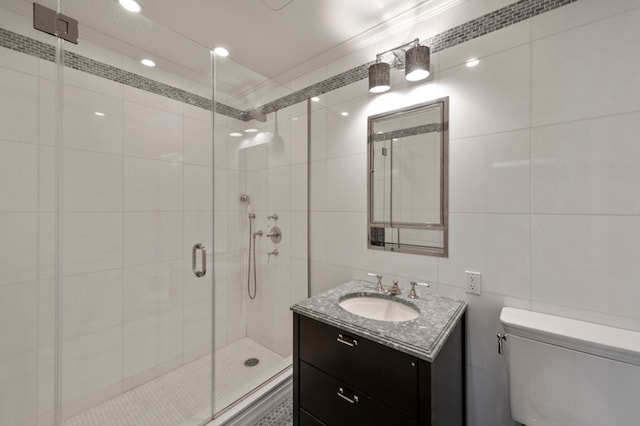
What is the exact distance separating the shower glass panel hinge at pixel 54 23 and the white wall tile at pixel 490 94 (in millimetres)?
2074

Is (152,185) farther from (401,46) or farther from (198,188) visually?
(401,46)

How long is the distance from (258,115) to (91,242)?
1552 mm

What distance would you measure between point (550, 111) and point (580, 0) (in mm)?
454

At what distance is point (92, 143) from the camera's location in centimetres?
164

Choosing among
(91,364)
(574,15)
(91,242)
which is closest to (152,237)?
(91,242)

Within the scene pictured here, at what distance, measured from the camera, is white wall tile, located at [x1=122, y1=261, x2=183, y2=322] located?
6.04ft

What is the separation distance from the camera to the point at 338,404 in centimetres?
113

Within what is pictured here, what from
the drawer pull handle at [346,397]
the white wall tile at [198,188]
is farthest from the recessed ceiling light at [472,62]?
the white wall tile at [198,188]

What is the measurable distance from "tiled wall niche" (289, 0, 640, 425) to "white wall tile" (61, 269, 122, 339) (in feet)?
6.42

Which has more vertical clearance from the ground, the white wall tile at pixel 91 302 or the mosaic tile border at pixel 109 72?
the mosaic tile border at pixel 109 72

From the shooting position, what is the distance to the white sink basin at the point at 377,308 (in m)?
1.37

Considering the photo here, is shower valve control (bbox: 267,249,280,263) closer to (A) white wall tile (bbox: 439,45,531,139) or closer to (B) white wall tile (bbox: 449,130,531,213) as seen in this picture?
(B) white wall tile (bbox: 449,130,531,213)

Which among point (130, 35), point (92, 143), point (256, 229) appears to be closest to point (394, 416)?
point (256, 229)

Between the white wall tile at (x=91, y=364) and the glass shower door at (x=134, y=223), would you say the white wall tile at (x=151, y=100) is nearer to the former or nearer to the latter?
the glass shower door at (x=134, y=223)
